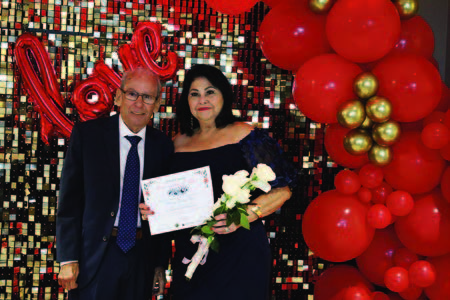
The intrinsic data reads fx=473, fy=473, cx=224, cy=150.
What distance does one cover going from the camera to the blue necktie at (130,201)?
7.70 ft

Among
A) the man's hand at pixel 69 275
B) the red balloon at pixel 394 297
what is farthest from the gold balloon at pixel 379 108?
the man's hand at pixel 69 275

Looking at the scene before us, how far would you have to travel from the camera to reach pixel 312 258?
3.66m

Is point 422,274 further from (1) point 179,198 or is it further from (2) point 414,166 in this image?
(1) point 179,198

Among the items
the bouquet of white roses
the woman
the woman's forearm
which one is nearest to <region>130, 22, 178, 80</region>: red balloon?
the woman

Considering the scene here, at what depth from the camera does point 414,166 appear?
7.72 feet

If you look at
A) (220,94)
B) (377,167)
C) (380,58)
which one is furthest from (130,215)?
(380,58)

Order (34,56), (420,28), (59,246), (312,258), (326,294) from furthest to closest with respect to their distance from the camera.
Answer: (312,258) → (34,56) → (326,294) → (420,28) → (59,246)

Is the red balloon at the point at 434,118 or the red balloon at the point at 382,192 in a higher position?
the red balloon at the point at 434,118

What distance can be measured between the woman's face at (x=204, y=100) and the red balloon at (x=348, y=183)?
76 centimetres

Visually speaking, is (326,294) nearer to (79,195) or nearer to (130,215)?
(130,215)

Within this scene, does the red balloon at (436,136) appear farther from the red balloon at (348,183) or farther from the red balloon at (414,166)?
the red balloon at (348,183)

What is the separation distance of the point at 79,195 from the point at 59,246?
27cm

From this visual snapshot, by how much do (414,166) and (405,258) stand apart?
52 centimetres

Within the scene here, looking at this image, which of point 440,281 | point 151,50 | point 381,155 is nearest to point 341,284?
point 440,281
